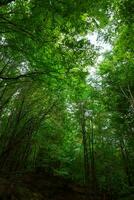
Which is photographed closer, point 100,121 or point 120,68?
point 120,68

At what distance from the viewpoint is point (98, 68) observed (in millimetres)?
13266

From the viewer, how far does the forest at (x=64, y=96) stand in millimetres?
5484

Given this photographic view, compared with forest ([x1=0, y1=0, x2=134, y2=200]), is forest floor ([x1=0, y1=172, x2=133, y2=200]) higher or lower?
lower

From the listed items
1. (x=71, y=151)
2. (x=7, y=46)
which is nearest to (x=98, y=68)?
→ (x=71, y=151)

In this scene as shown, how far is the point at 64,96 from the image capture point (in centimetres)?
768

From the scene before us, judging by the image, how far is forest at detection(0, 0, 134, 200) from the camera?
548cm

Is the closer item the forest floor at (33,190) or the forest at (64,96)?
the forest at (64,96)

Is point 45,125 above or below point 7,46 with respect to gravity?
above

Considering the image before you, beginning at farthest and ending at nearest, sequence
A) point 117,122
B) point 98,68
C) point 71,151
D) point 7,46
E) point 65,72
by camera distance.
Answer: point 71,151
point 117,122
point 98,68
point 65,72
point 7,46

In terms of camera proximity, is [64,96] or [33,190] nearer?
[64,96]

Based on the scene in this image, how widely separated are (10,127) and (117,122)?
21.8ft

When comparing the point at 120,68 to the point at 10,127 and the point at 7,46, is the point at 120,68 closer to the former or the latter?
the point at 10,127

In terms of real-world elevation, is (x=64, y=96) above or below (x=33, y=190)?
above

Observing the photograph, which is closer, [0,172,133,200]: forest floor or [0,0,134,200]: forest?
[0,0,134,200]: forest
